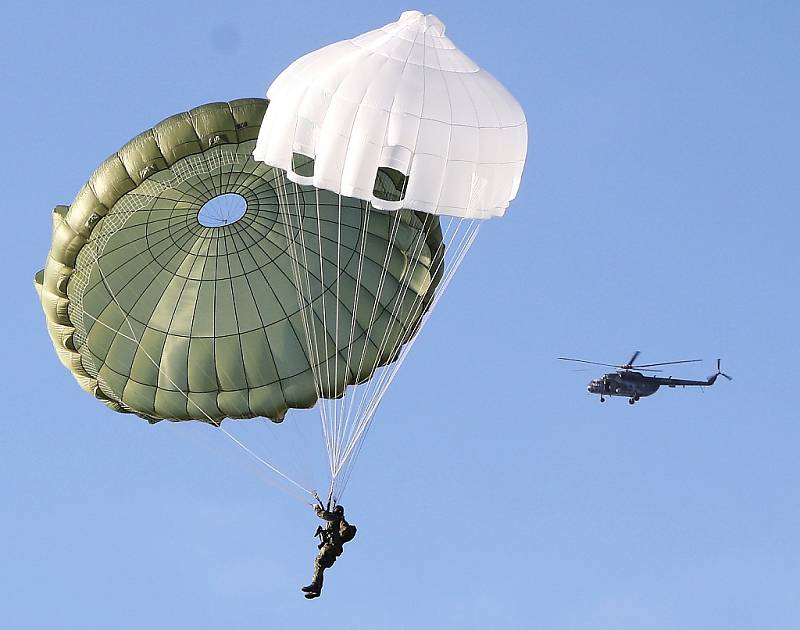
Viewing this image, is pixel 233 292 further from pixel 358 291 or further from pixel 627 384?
pixel 627 384

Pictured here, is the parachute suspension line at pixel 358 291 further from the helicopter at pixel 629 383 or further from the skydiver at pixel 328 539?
the helicopter at pixel 629 383

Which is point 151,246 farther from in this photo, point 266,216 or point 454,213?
point 454,213

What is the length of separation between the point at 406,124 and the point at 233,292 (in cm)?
478

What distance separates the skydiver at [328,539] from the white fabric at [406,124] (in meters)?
4.60

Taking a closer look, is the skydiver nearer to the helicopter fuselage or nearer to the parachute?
the parachute

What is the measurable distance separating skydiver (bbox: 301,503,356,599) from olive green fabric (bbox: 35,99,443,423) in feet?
7.03

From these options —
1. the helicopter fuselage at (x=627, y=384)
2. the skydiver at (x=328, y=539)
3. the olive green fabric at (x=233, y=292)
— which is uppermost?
the helicopter fuselage at (x=627, y=384)

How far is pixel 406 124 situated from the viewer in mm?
23703

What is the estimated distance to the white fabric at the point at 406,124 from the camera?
2381 cm

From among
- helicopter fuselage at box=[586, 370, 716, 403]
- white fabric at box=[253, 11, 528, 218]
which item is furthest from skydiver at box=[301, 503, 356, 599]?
helicopter fuselage at box=[586, 370, 716, 403]

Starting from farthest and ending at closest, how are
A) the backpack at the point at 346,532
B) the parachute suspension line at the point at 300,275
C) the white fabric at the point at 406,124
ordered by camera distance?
the parachute suspension line at the point at 300,275
the backpack at the point at 346,532
the white fabric at the point at 406,124

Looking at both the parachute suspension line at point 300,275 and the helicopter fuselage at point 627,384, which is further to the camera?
the helicopter fuselage at point 627,384

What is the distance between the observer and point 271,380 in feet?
87.9

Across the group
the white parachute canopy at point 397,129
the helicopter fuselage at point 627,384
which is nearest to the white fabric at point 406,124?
the white parachute canopy at point 397,129
